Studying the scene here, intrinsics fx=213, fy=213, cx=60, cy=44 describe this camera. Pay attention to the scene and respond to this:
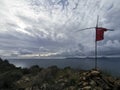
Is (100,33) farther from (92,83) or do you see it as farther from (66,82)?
(66,82)

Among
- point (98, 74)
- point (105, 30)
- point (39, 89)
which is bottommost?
point (39, 89)

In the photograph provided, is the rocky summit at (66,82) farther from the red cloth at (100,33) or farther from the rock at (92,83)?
the red cloth at (100,33)

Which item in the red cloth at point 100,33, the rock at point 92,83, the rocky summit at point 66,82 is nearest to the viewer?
the rock at point 92,83

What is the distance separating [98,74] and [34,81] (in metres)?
5.13

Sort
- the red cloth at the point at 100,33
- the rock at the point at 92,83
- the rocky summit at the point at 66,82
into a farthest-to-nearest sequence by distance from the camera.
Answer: the red cloth at the point at 100,33 → the rocky summit at the point at 66,82 → the rock at the point at 92,83

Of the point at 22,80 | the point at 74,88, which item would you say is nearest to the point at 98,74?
the point at 74,88

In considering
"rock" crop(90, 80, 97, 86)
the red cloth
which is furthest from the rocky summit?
the red cloth

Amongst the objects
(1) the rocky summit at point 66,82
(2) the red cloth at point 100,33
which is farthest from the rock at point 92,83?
(2) the red cloth at point 100,33

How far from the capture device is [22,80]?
62.2ft

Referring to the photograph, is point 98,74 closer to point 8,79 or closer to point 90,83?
point 90,83

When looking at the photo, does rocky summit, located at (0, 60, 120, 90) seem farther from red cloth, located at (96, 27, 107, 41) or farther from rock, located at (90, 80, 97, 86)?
red cloth, located at (96, 27, 107, 41)

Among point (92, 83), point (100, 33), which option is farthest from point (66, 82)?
point (100, 33)

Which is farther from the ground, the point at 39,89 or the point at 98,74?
the point at 98,74

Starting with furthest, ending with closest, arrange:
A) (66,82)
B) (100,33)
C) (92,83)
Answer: (100,33), (66,82), (92,83)
